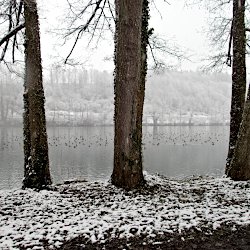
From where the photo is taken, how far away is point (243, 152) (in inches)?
246

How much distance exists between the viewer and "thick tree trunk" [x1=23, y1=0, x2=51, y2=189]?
609 cm

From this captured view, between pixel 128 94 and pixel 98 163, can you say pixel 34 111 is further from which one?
pixel 98 163

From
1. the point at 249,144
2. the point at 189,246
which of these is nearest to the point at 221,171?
the point at 249,144

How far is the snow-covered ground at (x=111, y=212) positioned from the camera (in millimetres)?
3787

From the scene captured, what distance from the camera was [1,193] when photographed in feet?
20.0

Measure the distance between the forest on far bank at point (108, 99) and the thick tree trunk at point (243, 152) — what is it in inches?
2533

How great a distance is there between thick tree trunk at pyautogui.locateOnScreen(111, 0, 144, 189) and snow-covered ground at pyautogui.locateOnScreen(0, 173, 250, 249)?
419 millimetres

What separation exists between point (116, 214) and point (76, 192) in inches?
66.4

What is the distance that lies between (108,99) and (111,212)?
103 m

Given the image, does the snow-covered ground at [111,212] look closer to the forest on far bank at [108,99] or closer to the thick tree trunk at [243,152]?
the thick tree trunk at [243,152]

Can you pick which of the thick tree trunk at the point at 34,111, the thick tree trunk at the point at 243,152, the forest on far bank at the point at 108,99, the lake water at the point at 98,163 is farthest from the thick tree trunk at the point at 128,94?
the forest on far bank at the point at 108,99

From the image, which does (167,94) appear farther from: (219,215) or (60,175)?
(219,215)

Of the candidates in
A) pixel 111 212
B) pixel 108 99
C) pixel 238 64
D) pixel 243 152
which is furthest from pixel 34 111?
pixel 108 99

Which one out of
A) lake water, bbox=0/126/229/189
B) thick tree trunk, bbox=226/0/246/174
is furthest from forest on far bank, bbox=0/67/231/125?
thick tree trunk, bbox=226/0/246/174
